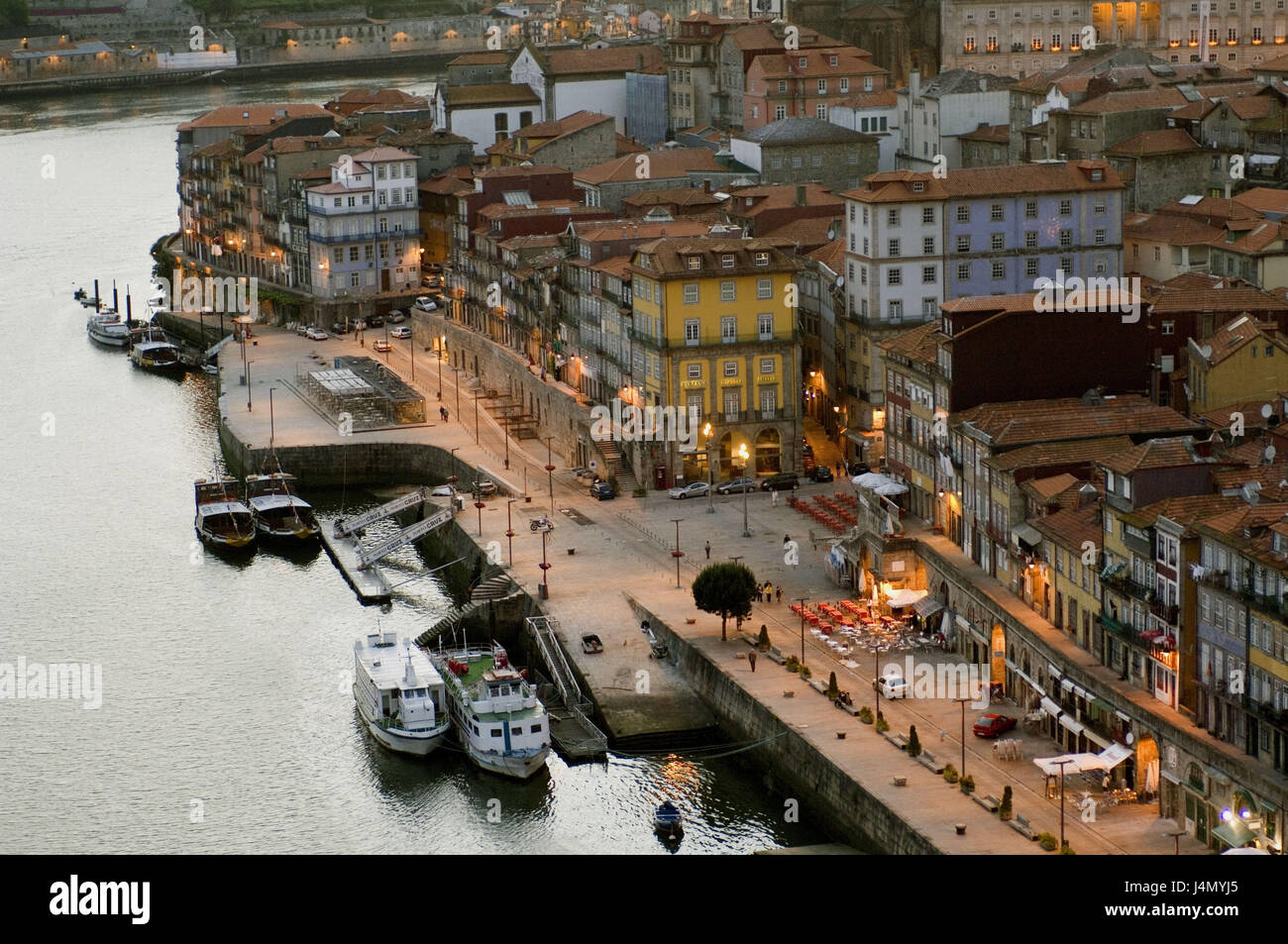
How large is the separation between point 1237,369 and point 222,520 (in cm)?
3033

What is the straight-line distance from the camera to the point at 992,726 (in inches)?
1644

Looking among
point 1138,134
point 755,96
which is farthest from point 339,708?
point 755,96

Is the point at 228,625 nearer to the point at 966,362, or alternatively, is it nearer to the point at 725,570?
the point at 725,570

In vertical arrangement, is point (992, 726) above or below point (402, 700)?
above

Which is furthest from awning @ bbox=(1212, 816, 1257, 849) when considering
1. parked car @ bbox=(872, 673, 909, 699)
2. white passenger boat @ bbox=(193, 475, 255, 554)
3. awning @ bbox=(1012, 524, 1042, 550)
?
white passenger boat @ bbox=(193, 475, 255, 554)

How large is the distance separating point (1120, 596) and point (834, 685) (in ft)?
21.6

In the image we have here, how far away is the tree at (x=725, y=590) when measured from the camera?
161 ft

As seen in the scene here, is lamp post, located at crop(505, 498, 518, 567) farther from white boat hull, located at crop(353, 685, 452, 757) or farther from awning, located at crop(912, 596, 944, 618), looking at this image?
awning, located at crop(912, 596, 944, 618)

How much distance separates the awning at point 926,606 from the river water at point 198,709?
6.87m

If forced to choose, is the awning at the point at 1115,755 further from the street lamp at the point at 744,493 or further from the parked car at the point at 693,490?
the parked car at the point at 693,490

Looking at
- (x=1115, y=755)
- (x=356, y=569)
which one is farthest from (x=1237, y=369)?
(x=356, y=569)

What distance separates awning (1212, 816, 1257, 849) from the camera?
110 ft

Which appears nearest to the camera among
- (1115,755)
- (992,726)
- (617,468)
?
(1115,755)

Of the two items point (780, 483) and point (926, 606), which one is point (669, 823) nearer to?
point (926, 606)
